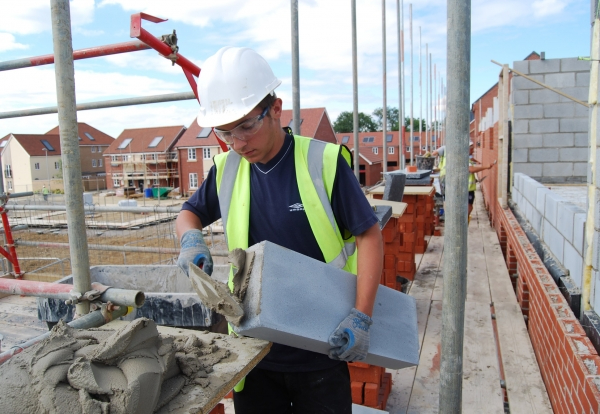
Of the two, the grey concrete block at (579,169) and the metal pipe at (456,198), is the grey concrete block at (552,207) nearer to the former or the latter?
the metal pipe at (456,198)

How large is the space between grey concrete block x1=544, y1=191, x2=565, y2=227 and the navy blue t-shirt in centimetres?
293

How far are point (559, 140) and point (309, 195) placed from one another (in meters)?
7.07

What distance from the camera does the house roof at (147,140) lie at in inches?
1731

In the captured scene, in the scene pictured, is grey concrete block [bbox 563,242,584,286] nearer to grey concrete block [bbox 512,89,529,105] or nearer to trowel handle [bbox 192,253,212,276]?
trowel handle [bbox 192,253,212,276]

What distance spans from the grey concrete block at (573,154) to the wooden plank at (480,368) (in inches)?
159

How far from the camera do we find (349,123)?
76750mm

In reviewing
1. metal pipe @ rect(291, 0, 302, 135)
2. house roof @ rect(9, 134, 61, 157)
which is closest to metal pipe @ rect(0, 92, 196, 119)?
metal pipe @ rect(291, 0, 302, 135)

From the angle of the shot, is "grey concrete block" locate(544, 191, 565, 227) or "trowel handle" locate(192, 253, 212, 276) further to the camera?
"grey concrete block" locate(544, 191, 565, 227)

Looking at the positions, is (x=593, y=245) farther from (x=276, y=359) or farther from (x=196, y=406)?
(x=196, y=406)

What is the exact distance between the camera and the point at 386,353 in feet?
6.14

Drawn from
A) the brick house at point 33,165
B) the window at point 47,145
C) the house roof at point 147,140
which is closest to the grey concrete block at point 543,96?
the house roof at point 147,140

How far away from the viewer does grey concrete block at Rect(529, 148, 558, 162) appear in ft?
24.8

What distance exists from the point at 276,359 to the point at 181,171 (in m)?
40.7

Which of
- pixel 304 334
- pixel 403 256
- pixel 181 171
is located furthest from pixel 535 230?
pixel 181 171
